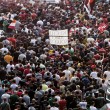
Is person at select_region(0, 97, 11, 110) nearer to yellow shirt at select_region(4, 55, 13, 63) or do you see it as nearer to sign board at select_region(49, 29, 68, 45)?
yellow shirt at select_region(4, 55, 13, 63)

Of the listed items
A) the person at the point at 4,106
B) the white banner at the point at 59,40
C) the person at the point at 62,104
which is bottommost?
the person at the point at 62,104

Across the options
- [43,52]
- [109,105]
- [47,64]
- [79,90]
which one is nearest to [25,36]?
[43,52]

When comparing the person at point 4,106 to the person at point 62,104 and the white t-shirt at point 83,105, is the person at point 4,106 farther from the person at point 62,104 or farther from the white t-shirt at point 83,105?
the white t-shirt at point 83,105

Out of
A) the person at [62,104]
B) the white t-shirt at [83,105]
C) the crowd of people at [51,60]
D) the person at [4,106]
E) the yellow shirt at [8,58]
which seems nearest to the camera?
the person at [4,106]

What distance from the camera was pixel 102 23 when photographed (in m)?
31.0

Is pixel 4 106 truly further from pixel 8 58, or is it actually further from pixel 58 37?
pixel 58 37

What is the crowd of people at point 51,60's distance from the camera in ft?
60.5

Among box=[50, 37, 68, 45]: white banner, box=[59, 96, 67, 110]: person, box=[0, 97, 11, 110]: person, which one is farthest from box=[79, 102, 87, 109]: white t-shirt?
box=[50, 37, 68, 45]: white banner

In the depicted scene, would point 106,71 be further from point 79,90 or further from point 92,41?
point 92,41

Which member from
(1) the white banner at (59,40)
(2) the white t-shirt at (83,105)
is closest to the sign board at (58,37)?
(1) the white banner at (59,40)

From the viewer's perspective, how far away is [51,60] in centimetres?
2303

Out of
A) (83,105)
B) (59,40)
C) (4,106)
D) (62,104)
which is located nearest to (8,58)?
(59,40)

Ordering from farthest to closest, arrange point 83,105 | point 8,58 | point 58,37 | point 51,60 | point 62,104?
point 58,37 → point 51,60 → point 8,58 → point 62,104 → point 83,105

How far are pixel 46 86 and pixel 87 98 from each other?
1.67 m
